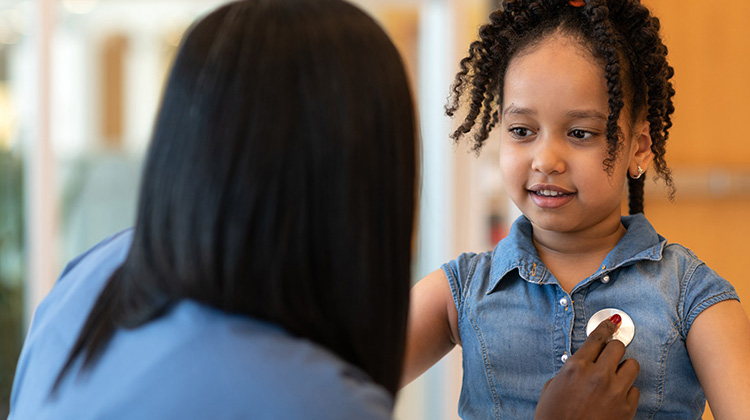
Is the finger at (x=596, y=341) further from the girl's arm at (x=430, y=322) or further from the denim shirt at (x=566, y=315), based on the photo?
the girl's arm at (x=430, y=322)

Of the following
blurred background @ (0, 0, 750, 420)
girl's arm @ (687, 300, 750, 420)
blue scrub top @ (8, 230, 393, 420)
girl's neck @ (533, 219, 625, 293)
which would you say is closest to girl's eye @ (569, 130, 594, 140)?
girl's neck @ (533, 219, 625, 293)

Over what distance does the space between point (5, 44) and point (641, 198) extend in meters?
2.34

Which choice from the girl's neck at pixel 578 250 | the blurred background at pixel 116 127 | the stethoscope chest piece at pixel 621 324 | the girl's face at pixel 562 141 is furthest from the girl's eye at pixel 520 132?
the blurred background at pixel 116 127

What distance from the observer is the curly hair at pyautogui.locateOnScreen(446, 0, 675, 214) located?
3.05ft

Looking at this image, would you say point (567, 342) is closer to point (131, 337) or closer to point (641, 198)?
point (641, 198)

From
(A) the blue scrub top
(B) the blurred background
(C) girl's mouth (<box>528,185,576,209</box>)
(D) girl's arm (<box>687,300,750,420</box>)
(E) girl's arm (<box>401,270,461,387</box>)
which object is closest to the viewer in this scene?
(A) the blue scrub top

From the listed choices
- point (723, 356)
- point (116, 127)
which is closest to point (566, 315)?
point (723, 356)

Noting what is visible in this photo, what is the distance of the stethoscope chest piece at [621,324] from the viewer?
926 millimetres

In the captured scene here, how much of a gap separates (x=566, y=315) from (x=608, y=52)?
0.32 meters

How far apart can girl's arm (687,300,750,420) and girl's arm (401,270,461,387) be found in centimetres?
30

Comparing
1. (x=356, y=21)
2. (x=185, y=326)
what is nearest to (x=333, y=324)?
(x=185, y=326)

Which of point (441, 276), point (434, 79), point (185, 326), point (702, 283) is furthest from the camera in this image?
point (434, 79)

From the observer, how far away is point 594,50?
938mm

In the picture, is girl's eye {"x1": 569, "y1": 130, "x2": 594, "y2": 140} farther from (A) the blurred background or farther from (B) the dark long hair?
(A) the blurred background
